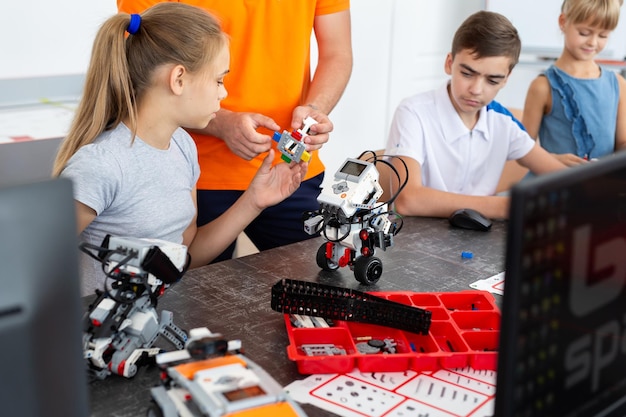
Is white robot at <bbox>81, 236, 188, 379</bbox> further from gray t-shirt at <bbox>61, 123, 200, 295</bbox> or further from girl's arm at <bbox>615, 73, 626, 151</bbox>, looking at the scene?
girl's arm at <bbox>615, 73, 626, 151</bbox>

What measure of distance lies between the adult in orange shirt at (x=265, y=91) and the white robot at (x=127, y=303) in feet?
2.23

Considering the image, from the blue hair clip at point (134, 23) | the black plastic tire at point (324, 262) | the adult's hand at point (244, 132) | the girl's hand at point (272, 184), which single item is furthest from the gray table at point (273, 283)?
the blue hair clip at point (134, 23)

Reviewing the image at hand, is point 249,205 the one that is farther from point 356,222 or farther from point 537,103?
point 537,103

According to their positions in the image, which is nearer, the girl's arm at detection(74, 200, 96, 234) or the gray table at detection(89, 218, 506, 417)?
the gray table at detection(89, 218, 506, 417)

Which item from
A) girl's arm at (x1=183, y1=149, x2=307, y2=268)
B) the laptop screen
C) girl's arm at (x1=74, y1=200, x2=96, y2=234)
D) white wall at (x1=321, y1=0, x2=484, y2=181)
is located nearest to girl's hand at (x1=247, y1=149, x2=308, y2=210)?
girl's arm at (x1=183, y1=149, x2=307, y2=268)

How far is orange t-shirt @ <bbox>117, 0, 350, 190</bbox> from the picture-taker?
1.79 metres

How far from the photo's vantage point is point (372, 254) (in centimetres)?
141

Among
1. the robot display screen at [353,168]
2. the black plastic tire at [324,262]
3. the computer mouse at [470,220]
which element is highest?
the robot display screen at [353,168]

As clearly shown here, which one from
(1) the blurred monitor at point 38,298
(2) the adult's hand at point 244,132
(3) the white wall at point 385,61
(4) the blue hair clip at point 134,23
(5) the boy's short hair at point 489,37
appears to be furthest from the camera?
(3) the white wall at point 385,61

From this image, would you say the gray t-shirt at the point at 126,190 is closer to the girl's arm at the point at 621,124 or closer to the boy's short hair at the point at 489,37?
the boy's short hair at the point at 489,37

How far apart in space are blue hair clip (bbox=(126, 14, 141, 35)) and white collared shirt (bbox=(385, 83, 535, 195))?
886 mm

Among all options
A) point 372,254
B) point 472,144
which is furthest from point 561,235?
point 472,144

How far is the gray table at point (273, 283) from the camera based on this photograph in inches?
40.2

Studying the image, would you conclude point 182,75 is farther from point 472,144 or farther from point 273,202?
point 472,144
